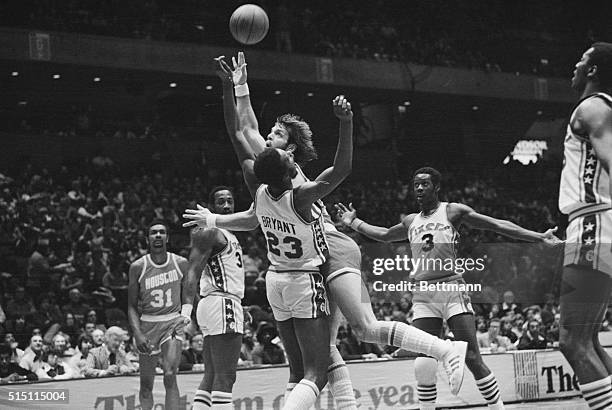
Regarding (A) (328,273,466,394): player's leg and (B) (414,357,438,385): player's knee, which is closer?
(A) (328,273,466,394): player's leg

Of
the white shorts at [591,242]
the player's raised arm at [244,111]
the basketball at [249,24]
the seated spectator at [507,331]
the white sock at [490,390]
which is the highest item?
the basketball at [249,24]

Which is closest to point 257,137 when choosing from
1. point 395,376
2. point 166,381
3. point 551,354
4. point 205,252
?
point 205,252

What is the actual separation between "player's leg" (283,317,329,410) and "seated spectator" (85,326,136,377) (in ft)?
16.2

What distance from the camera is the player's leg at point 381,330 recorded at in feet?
17.9

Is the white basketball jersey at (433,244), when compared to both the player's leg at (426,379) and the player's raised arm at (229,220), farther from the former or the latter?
the player's raised arm at (229,220)

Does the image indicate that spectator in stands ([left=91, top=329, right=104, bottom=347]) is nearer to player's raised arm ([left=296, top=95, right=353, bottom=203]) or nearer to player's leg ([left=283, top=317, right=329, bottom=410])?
player's leg ([left=283, top=317, right=329, bottom=410])

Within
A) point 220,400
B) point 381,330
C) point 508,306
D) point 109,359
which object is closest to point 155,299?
point 109,359

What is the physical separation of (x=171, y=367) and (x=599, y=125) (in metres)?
5.02

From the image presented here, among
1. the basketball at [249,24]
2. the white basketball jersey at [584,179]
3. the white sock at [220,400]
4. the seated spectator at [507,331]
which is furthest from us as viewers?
the seated spectator at [507,331]

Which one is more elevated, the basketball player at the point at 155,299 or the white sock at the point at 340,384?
the basketball player at the point at 155,299

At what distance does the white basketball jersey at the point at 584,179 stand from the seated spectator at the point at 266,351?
7.14m

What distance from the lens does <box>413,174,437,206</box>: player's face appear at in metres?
7.25

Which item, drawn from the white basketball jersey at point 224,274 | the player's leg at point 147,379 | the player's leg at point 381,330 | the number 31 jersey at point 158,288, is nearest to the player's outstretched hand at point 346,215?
the white basketball jersey at point 224,274

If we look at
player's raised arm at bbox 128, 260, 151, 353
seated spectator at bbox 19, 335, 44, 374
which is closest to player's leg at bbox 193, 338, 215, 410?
player's raised arm at bbox 128, 260, 151, 353
